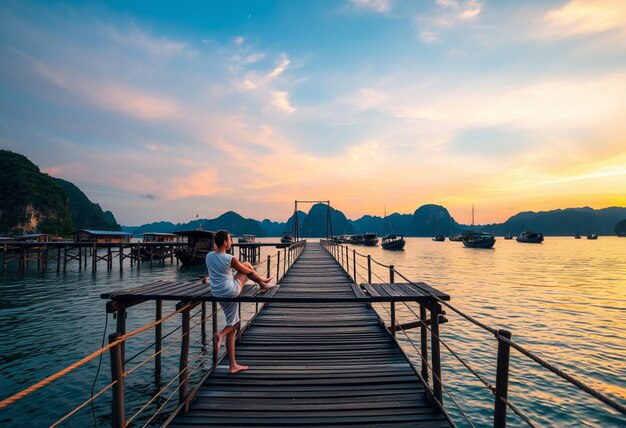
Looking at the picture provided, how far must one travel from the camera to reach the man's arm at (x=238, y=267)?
16.1 ft

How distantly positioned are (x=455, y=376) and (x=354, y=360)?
5262mm

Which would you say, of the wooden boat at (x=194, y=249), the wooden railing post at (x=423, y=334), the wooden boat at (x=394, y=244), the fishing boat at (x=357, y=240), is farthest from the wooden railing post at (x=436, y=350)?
the fishing boat at (x=357, y=240)

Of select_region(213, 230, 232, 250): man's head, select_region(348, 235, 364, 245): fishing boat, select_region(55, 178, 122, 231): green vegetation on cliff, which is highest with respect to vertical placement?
select_region(55, 178, 122, 231): green vegetation on cliff

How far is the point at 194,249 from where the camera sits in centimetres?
4034

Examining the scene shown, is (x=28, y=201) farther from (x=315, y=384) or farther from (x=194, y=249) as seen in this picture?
(x=315, y=384)

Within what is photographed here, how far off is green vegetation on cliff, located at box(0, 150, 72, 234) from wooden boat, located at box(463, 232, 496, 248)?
11962 centimetres

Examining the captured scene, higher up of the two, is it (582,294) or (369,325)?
(369,325)

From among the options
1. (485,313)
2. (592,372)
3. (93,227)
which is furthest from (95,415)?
(93,227)

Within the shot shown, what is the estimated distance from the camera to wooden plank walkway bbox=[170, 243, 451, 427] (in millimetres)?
4051

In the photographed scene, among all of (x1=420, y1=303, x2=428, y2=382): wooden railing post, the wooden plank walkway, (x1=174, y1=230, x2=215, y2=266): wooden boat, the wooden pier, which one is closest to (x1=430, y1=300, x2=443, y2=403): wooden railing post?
the wooden pier

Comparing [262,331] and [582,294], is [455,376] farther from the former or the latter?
[582,294]

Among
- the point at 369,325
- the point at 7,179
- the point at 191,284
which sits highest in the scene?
the point at 7,179

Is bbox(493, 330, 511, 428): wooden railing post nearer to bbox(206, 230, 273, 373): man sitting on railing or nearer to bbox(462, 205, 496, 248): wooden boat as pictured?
bbox(206, 230, 273, 373): man sitting on railing

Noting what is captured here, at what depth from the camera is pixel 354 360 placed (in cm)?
581
